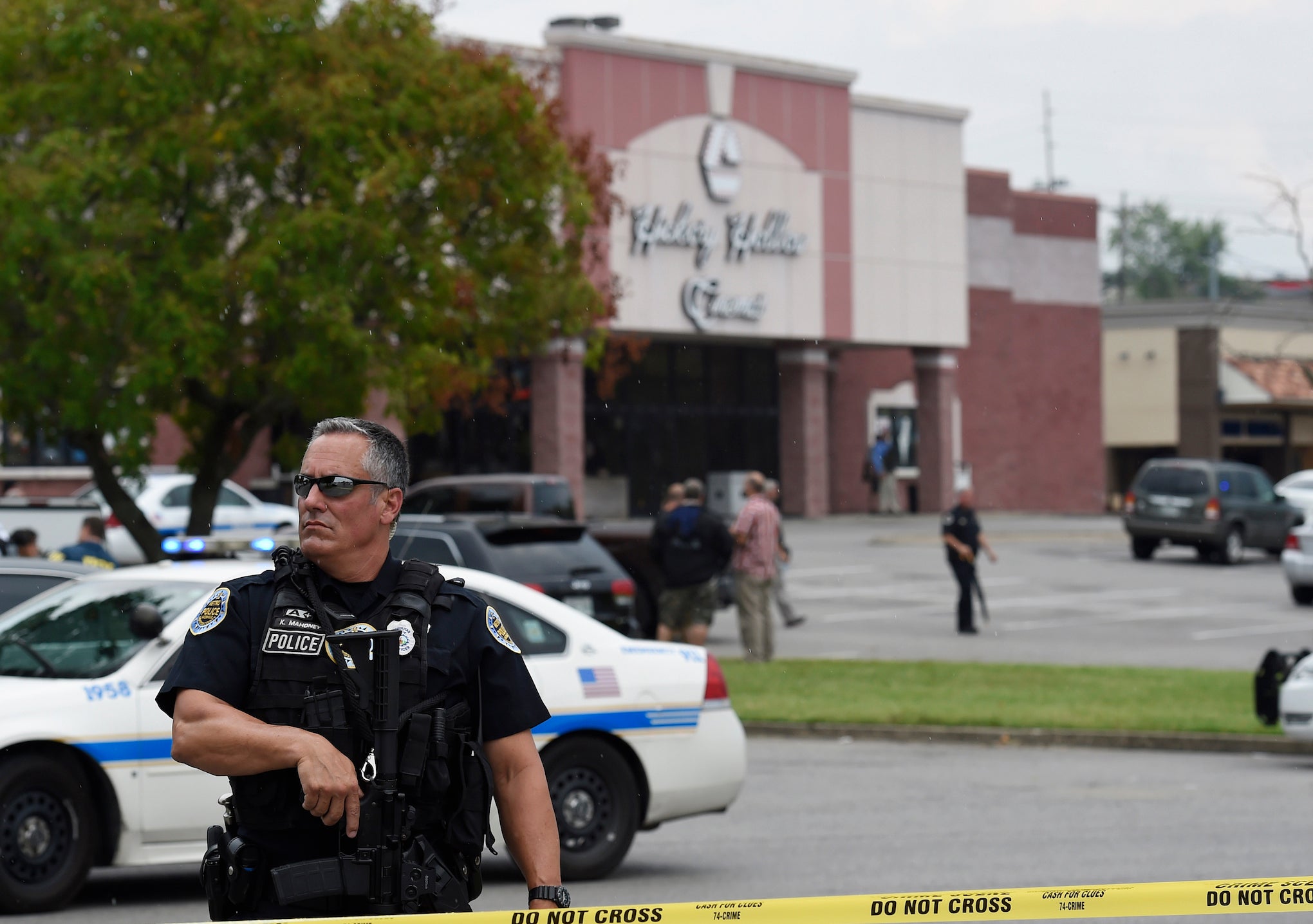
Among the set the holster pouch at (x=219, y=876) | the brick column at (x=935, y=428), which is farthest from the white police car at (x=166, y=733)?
the brick column at (x=935, y=428)

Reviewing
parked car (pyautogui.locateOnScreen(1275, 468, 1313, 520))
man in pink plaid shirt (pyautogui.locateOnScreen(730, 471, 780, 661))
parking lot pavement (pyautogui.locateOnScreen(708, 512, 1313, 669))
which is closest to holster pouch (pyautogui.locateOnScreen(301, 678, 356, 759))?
man in pink plaid shirt (pyautogui.locateOnScreen(730, 471, 780, 661))

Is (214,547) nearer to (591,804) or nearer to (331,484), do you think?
(591,804)

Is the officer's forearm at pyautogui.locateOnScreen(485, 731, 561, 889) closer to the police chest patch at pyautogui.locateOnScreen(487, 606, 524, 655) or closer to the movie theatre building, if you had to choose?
the police chest patch at pyautogui.locateOnScreen(487, 606, 524, 655)

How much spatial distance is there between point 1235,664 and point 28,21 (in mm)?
14710

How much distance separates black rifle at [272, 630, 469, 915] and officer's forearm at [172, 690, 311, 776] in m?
0.16

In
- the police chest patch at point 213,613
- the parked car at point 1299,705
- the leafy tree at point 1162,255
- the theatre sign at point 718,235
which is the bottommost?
the parked car at point 1299,705

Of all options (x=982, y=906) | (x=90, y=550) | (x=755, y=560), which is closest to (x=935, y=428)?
(x=755, y=560)

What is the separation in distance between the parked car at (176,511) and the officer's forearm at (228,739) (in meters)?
27.0

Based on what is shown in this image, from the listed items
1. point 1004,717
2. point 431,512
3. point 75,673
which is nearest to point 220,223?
point 431,512

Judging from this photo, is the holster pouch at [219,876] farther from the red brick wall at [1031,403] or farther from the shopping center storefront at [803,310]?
the red brick wall at [1031,403]

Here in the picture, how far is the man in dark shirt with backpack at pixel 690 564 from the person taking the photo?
65.5ft

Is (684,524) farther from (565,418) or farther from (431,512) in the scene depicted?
(565,418)

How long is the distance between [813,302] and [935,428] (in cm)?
547

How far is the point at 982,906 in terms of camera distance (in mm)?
4559
